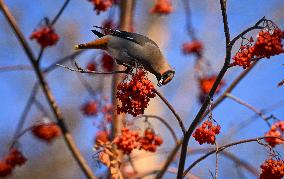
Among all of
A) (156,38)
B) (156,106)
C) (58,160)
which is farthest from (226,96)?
(58,160)

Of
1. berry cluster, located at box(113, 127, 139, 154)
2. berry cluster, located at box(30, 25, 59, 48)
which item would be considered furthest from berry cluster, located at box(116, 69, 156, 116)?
berry cluster, located at box(30, 25, 59, 48)

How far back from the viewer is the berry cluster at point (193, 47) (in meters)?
3.72

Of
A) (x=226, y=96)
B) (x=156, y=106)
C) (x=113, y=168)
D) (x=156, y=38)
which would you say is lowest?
(x=113, y=168)

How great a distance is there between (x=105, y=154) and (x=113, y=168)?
8cm

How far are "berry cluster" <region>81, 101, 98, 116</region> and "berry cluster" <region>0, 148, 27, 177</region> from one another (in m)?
0.68

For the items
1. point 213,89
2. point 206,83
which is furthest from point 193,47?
point 213,89

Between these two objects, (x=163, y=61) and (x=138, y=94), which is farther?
(x=163, y=61)

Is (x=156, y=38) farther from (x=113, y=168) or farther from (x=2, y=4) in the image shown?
(x=113, y=168)

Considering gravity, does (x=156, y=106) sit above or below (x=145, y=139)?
above

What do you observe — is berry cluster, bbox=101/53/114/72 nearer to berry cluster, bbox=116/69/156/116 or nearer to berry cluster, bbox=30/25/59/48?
berry cluster, bbox=30/25/59/48

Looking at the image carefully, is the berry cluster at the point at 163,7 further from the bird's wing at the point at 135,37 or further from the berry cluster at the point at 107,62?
the bird's wing at the point at 135,37

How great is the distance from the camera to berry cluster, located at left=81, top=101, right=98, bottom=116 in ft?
11.8

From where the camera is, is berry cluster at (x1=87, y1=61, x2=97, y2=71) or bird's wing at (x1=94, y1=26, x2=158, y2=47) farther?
berry cluster at (x1=87, y1=61, x2=97, y2=71)

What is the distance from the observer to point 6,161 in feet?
10.2
